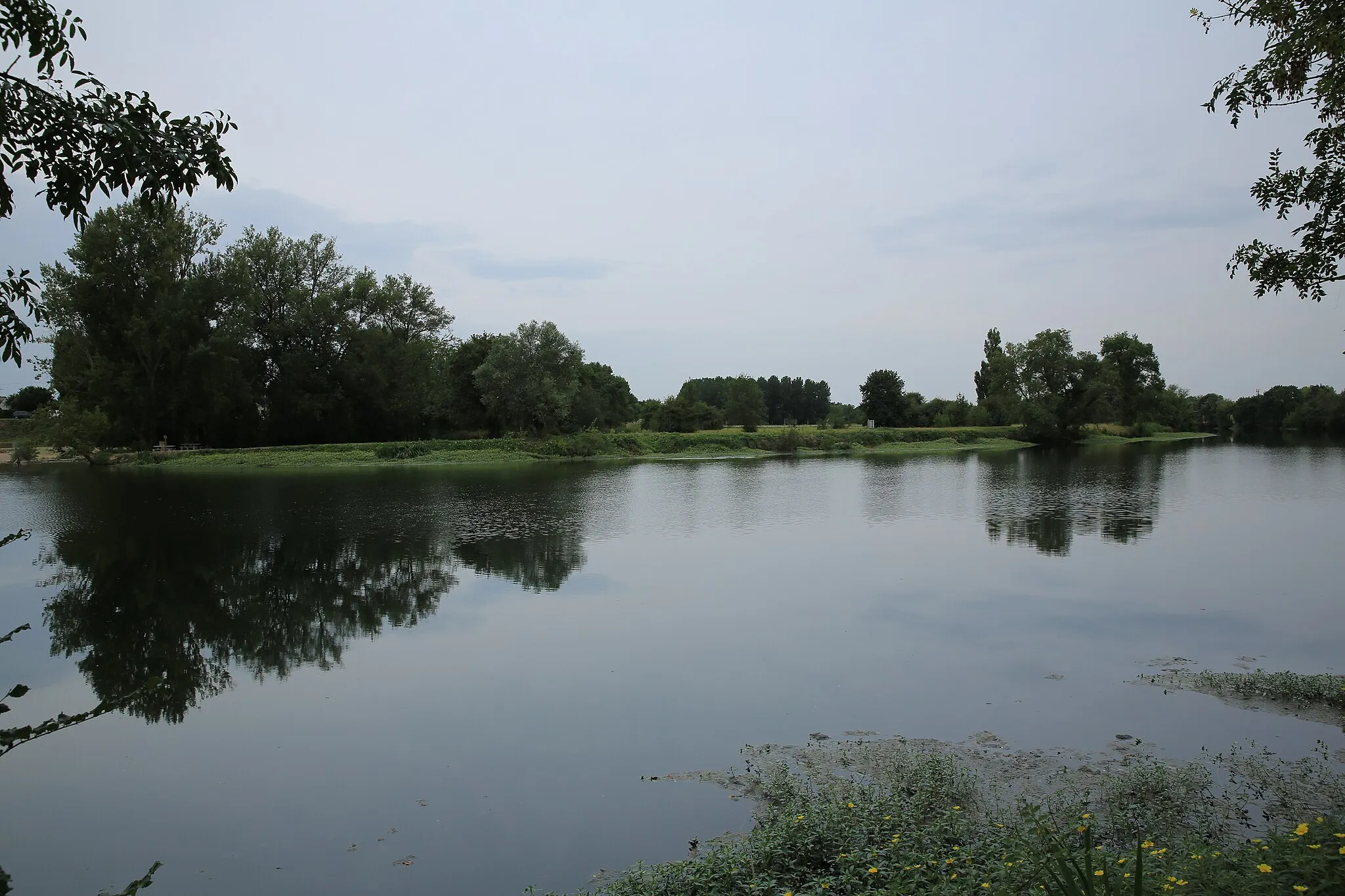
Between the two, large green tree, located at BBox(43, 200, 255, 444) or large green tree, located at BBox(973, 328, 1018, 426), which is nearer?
large green tree, located at BBox(43, 200, 255, 444)

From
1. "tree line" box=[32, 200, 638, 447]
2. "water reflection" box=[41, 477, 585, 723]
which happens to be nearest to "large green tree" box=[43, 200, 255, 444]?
"tree line" box=[32, 200, 638, 447]

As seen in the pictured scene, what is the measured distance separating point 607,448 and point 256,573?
42.8 m

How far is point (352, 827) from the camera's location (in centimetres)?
661

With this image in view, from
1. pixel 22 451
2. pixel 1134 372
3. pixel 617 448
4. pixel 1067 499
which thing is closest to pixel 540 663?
pixel 1067 499

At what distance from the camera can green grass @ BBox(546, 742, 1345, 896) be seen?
4.30 metres

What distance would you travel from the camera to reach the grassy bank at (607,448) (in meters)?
51.0

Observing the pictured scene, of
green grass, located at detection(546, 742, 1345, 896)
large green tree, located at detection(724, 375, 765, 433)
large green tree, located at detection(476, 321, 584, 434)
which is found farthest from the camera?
large green tree, located at detection(724, 375, 765, 433)

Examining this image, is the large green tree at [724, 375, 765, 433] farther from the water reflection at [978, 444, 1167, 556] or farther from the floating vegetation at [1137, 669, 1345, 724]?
the floating vegetation at [1137, 669, 1345, 724]

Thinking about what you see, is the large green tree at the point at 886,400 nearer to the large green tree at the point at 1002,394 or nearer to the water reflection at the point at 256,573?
the large green tree at the point at 1002,394

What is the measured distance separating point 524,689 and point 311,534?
1444cm

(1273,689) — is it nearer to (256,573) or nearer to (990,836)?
(990,836)

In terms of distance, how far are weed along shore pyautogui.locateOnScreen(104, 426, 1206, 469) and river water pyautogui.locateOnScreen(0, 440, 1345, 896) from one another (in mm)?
27514

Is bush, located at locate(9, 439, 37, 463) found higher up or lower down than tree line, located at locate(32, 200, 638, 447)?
lower down

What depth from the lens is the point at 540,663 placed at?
1087 centimetres
